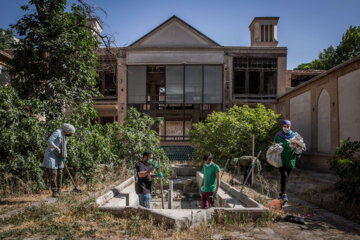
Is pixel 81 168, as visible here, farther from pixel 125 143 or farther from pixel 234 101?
pixel 234 101

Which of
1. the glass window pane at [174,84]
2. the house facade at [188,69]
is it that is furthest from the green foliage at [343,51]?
the glass window pane at [174,84]

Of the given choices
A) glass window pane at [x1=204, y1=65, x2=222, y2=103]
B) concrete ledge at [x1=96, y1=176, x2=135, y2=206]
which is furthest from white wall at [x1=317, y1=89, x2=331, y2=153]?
concrete ledge at [x1=96, y1=176, x2=135, y2=206]

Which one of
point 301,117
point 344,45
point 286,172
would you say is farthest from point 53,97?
point 344,45

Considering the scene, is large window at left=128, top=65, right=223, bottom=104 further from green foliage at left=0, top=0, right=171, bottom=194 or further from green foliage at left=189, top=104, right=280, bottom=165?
green foliage at left=0, top=0, right=171, bottom=194

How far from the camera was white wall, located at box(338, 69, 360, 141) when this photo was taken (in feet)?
36.8

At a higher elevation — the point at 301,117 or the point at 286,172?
the point at 301,117

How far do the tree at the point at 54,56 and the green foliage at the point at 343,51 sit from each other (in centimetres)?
2527

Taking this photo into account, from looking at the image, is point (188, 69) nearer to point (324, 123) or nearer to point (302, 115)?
point (302, 115)

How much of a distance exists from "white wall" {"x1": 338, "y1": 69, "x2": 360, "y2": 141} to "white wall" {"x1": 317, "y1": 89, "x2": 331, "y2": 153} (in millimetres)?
1200

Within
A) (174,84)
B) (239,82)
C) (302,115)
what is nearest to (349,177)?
(302,115)

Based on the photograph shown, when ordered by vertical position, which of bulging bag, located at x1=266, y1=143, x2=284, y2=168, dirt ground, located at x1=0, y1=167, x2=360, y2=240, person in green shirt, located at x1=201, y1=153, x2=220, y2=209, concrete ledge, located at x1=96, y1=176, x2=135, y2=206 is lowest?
dirt ground, located at x1=0, y1=167, x2=360, y2=240

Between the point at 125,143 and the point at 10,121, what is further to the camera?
the point at 125,143

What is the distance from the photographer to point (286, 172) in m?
7.00

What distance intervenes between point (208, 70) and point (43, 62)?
47.4 ft
